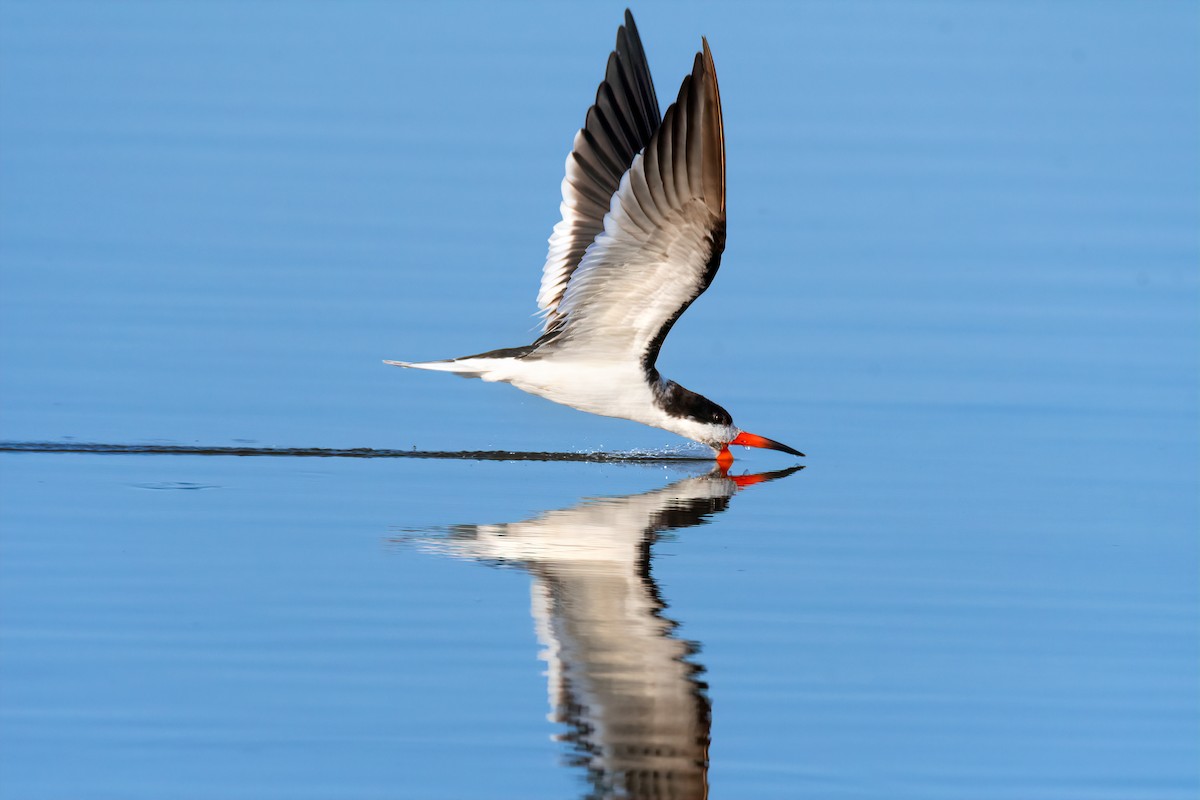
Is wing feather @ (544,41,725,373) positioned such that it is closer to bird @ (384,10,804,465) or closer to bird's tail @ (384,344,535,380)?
bird @ (384,10,804,465)

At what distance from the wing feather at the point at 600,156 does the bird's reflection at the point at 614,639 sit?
1771 millimetres

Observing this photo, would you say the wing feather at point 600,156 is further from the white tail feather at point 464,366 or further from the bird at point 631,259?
the white tail feather at point 464,366

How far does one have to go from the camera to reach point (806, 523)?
7.96 metres

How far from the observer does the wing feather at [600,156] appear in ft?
32.3

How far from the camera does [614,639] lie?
237 inches

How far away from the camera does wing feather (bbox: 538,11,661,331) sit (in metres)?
9.84

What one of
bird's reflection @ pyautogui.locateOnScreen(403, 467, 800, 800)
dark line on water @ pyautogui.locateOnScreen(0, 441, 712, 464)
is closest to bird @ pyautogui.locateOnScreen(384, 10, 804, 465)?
dark line on water @ pyautogui.locateOnScreen(0, 441, 712, 464)

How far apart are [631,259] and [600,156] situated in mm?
1610

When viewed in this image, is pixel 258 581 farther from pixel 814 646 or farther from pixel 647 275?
pixel 647 275

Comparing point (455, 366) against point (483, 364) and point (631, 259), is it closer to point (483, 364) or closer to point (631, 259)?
point (483, 364)

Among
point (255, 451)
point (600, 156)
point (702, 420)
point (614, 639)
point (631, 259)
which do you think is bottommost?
point (614, 639)

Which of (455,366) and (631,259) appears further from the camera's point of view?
(455,366)

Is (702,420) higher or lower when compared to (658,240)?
lower

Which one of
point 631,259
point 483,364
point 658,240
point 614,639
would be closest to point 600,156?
point 483,364
